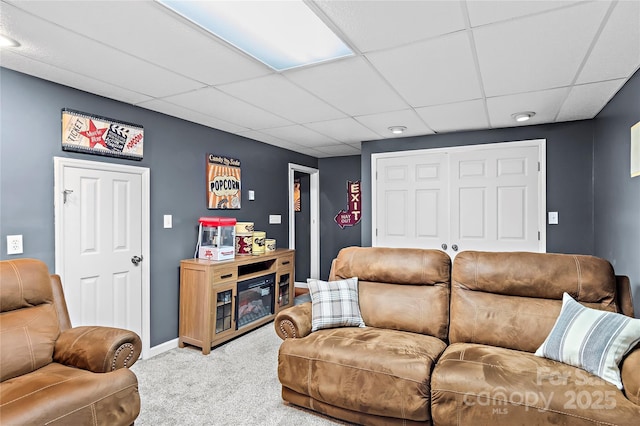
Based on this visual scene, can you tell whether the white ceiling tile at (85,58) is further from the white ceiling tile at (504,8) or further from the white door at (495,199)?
the white door at (495,199)

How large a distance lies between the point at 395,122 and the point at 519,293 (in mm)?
2125

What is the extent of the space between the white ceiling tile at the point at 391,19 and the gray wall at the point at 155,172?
2.24m

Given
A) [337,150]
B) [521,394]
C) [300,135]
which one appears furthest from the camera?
[337,150]

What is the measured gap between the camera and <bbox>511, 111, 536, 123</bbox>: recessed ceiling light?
133 inches

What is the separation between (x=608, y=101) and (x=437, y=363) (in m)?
2.75

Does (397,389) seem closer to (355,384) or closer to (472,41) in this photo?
(355,384)

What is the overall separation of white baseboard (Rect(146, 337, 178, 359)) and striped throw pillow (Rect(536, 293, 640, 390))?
10.3 feet

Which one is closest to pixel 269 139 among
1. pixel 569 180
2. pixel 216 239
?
pixel 216 239

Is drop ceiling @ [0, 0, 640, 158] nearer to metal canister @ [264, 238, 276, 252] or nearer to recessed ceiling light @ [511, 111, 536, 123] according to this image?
recessed ceiling light @ [511, 111, 536, 123]

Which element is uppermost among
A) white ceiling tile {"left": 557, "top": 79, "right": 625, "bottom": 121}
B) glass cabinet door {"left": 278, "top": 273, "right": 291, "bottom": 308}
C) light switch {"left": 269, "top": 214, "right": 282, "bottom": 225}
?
white ceiling tile {"left": 557, "top": 79, "right": 625, "bottom": 121}

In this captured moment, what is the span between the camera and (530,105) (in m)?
3.14

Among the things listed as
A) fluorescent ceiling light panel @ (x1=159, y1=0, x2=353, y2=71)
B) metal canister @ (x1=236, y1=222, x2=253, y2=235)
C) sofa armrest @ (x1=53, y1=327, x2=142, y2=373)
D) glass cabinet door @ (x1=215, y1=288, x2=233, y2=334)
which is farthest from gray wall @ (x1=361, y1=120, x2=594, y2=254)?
sofa armrest @ (x1=53, y1=327, x2=142, y2=373)

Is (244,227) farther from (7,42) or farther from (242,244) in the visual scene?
(7,42)

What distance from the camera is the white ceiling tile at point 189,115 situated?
315 cm
